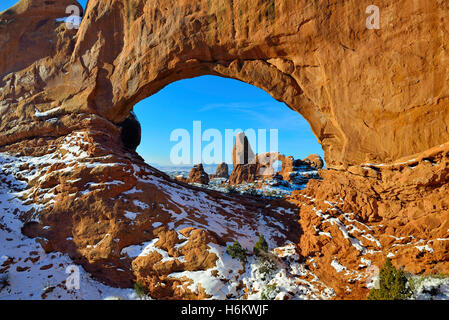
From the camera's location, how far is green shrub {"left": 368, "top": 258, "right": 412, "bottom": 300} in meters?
7.53

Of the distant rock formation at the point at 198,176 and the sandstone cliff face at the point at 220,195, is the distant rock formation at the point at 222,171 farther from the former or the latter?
the sandstone cliff face at the point at 220,195

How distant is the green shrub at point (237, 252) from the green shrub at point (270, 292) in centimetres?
175

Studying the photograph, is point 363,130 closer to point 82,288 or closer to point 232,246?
point 232,246

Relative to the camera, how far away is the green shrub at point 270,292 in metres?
8.88

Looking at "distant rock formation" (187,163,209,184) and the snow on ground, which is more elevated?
"distant rock formation" (187,163,209,184)

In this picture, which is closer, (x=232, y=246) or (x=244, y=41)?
(x=232, y=246)

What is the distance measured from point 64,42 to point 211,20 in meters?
11.8

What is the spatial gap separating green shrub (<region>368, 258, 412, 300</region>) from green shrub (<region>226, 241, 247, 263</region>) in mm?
4883

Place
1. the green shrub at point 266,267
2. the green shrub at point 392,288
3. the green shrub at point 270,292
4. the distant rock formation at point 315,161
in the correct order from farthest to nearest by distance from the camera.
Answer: the distant rock formation at point 315,161
the green shrub at point 266,267
the green shrub at point 270,292
the green shrub at point 392,288

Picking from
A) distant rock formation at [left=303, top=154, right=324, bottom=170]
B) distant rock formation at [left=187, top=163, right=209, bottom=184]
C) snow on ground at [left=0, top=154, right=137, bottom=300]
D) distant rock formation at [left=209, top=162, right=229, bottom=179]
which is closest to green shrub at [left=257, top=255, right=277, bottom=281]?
snow on ground at [left=0, top=154, right=137, bottom=300]

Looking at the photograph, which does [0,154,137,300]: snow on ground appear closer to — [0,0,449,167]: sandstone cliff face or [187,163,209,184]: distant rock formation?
[0,0,449,167]: sandstone cliff face

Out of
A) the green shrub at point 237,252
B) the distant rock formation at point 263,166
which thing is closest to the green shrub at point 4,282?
the green shrub at point 237,252

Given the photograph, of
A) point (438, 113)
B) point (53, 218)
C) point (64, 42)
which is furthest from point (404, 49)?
point (64, 42)

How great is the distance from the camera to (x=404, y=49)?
10500mm
